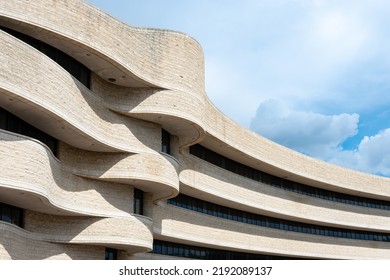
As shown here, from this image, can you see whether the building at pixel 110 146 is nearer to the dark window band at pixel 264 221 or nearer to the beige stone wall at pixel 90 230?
the beige stone wall at pixel 90 230

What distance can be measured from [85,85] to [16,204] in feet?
23.2

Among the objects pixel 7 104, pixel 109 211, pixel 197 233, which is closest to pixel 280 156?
pixel 197 233

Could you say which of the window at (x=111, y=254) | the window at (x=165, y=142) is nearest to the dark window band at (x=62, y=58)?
the window at (x=165, y=142)

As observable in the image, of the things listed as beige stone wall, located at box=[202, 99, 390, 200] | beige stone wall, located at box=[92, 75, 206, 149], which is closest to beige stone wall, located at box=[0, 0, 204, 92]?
beige stone wall, located at box=[92, 75, 206, 149]

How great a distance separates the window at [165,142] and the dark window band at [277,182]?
4.83 metres

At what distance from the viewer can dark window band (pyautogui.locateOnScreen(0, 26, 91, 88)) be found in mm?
27000

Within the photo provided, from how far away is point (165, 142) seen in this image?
35.6 meters

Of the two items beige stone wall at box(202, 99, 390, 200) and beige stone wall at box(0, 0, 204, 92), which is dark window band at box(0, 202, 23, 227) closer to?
beige stone wall at box(0, 0, 204, 92)

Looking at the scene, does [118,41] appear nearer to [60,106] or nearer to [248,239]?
[60,106]

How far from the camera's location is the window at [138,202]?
112 feet

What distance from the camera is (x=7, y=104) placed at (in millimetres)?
24875

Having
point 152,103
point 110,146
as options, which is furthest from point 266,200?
point 110,146
